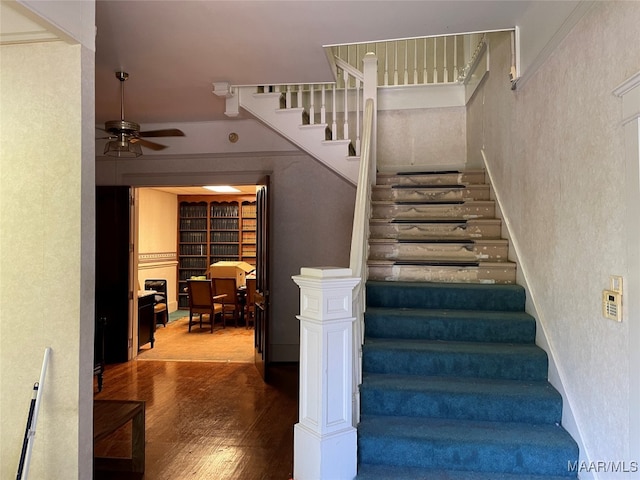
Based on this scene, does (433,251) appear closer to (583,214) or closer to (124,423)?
(583,214)

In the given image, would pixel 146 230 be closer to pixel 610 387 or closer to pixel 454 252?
pixel 454 252

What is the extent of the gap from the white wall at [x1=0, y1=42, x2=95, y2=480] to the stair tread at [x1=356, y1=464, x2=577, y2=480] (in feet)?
4.67

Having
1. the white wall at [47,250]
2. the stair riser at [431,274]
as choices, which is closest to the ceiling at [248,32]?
the white wall at [47,250]

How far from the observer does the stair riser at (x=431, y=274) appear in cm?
344

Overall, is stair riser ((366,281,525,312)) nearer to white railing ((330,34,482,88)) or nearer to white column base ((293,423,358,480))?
white column base ((293,423,358,480))

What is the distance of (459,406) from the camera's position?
2479 millimetres

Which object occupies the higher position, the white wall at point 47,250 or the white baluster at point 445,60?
the white baluster at point 445,60

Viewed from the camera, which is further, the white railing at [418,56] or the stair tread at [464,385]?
the white railing at [418,56]

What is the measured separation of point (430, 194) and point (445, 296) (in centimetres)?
137

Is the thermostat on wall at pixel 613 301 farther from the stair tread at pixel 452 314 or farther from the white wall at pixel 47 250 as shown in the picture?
the white wall at pixel 47 250

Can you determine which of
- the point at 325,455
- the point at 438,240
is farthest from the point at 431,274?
the point at 325,455

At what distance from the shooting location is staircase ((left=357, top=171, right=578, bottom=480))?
2.22 meters

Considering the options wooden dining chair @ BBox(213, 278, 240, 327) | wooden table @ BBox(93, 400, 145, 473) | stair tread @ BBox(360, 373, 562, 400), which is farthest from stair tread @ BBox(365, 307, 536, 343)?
wooden dining chair @ BBox(213, 278, 240, 327)

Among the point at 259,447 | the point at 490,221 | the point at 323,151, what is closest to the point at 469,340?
the point at 490,221
